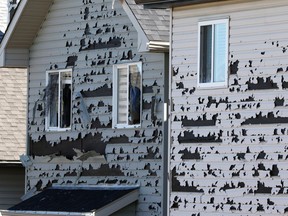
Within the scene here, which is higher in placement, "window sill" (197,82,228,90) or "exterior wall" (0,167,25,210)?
"window sill" (197,82,228,90)

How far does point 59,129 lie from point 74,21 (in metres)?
2.83

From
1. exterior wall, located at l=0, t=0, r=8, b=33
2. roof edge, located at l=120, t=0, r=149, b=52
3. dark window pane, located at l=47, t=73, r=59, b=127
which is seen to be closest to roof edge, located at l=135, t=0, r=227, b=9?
roof edge, located at l=120, t=0, r=149, b=52

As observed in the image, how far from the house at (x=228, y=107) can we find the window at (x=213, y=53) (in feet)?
0.06

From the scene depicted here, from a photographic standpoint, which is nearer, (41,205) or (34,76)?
(41,205)

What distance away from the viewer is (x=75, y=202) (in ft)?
87.6

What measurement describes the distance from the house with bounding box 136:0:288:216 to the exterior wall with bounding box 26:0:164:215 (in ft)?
9.75

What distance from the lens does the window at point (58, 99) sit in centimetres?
2888

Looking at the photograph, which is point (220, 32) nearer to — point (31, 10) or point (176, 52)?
point (176, 52)

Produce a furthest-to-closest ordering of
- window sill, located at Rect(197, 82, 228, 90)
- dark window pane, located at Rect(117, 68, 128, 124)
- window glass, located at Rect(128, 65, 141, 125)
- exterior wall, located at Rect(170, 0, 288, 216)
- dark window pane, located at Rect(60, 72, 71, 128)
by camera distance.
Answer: dark window pane, located at Rect(60, 72, 71, 128)
dark window pane, located at Rect(117, 68, 128, 124)
window glass, located at Rect(128, 65, 141, 125)
window sill, located at Rect(197, 82, 228, 90)
exterior wall, located at Rect(170, 0, 288, 216)

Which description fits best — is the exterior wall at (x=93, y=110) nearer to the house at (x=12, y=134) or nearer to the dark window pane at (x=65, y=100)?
the dark window pane at (x=65, y=100)

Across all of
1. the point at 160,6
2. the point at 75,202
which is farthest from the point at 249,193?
the point at 75,202

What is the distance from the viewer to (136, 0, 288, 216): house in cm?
2081

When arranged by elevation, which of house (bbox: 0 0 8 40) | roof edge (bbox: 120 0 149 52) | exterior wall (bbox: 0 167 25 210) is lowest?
exterior wall (bbox: 0 167 25 210)

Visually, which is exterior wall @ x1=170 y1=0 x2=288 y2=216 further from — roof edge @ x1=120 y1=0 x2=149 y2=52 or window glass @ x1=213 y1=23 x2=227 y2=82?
roof edge @ x1=120 y1=0 x2=149 y2=52
